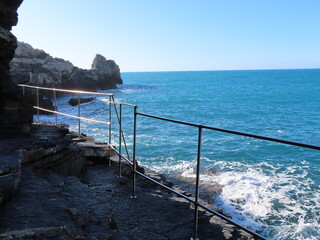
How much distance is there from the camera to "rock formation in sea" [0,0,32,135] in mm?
5824

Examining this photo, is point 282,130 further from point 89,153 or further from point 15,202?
point 15,202

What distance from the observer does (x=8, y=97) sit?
6.08 meters

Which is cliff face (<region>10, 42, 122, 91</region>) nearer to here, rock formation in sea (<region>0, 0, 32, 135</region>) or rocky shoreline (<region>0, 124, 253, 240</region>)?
rock formation in sea (<region>0, 0, 32, 135</region>)

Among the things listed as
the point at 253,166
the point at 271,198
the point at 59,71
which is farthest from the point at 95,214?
the point at 59,71

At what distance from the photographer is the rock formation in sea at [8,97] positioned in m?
5.82

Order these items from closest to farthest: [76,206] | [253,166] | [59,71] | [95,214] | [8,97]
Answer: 1. [76,206]
2. [95,214]
3. [8,97]
4. [253,166]
5. [59,71]

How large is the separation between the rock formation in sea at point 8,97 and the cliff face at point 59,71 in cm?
3990

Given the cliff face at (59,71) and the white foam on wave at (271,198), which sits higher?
the cliff face at (59,71)

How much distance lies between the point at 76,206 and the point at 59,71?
185 feet

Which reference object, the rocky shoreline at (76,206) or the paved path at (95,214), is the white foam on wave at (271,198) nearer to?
the rocky shoreline at (76,206)

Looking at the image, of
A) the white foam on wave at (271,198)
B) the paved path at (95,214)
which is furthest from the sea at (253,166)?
the paved path at (95,214)

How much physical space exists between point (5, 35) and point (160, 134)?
17722 mm

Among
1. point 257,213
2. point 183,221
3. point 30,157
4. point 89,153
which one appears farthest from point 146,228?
point 257,213

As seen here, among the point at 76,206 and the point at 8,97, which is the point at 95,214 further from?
the point at 8,97
